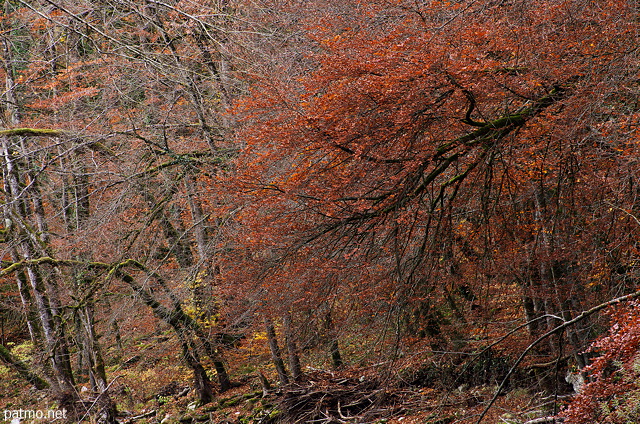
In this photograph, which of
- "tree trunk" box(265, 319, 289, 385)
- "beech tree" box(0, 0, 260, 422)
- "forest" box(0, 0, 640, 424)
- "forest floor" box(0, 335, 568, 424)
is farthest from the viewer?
"tree trunk" box(265, 319, 289, 385)

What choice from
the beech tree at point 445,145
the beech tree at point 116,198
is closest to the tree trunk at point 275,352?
the beech tree at point 116,198

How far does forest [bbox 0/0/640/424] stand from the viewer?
15.3 feet

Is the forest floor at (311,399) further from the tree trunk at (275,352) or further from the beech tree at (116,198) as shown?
the beech tree at (116,198)

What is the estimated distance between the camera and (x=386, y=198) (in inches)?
230

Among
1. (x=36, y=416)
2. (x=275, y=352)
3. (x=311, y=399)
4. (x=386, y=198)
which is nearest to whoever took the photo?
(x=386, y=198)

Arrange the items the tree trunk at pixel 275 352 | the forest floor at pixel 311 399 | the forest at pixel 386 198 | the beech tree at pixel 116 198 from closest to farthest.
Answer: the forest at pixel 386 198, the forest floor at pixel 311 399, the beech tree at pixel 116 198, the tree trunk at pixel 275 352

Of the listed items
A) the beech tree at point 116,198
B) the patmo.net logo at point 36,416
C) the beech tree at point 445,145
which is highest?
the beech tree at point 116,198

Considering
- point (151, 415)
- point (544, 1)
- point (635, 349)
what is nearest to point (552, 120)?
point (544, 1)

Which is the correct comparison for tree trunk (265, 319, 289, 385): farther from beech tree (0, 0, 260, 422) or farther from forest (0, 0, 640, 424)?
beech tree (0, 0, 260, 422)

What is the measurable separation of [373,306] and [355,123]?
3056 mm

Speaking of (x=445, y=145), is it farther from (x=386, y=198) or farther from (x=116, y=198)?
(x=116, y=198)

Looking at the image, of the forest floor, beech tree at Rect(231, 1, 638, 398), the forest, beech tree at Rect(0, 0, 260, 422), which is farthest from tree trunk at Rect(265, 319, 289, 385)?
beech tree at Rect(231, 1, 638, 398)

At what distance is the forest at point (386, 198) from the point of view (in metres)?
4.68

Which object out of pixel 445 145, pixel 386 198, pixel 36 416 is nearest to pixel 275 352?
pixel 36 416
